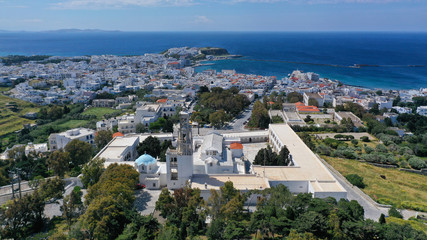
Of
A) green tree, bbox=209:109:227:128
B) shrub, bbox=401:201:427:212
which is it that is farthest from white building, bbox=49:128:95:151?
shrub, bbox=401:201:427:212

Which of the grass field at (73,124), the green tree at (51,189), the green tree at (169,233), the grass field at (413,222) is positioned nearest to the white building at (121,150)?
the green tree at (51,189)

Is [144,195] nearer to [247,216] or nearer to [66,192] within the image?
[66,192]

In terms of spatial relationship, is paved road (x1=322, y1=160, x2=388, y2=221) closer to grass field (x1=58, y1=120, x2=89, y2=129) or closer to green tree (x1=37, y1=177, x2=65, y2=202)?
green tree (x1=37, y1=177, x2=65, y2=202)

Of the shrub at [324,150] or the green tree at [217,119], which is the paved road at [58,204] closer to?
the green tree at [217,119]

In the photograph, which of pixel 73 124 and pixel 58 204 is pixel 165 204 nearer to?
pixel 58 204

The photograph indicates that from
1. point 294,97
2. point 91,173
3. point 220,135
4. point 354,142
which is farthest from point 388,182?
point 294,97
